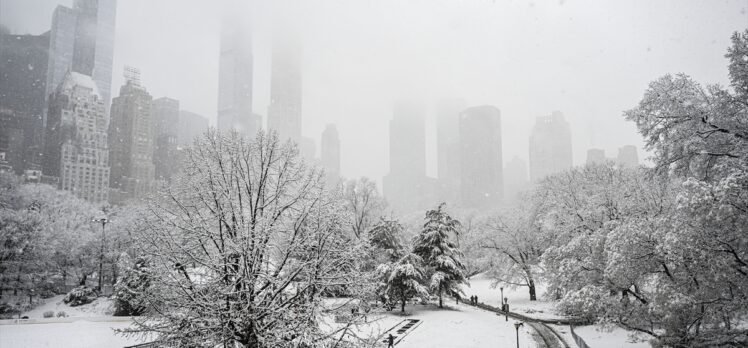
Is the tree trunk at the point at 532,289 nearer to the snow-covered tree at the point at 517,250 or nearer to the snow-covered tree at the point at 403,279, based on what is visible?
the snow-covered tree at the point at 517,250

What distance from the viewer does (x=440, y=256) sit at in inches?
1293

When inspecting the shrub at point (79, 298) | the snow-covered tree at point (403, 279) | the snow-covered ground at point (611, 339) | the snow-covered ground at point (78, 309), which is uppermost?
the snow-covered tree at point (403, 279)

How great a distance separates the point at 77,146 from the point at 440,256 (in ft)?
593

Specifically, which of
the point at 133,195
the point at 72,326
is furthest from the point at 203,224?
the point at 133,195

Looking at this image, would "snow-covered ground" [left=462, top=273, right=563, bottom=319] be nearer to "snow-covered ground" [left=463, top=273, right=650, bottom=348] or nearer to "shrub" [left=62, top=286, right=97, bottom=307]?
"snow-covered ground" [left=463, top=273, right=650, bottom=348]

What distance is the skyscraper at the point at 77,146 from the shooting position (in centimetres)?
15588

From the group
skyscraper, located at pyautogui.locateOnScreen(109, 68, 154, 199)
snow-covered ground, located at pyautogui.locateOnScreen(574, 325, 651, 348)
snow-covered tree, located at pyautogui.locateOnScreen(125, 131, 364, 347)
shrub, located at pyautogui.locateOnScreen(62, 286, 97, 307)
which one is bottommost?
shrub, located at pyautogui.locateOnScreen(62, 286, 97, 307)

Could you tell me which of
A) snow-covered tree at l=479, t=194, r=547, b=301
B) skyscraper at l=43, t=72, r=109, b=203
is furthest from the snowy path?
skyscraper at l=43, t=72, r=109, b=203

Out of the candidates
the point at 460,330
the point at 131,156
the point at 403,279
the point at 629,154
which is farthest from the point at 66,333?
the point at 131,156

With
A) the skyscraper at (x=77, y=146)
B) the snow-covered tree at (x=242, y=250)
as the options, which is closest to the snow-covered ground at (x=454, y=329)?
the snow-covered tree at (x=242, y=250)

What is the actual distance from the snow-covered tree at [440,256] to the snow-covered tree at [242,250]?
20.8 meters

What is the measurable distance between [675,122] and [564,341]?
12547 mm

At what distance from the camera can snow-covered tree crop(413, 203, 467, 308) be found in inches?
1271

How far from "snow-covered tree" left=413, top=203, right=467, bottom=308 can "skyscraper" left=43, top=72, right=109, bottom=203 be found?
151 metres
